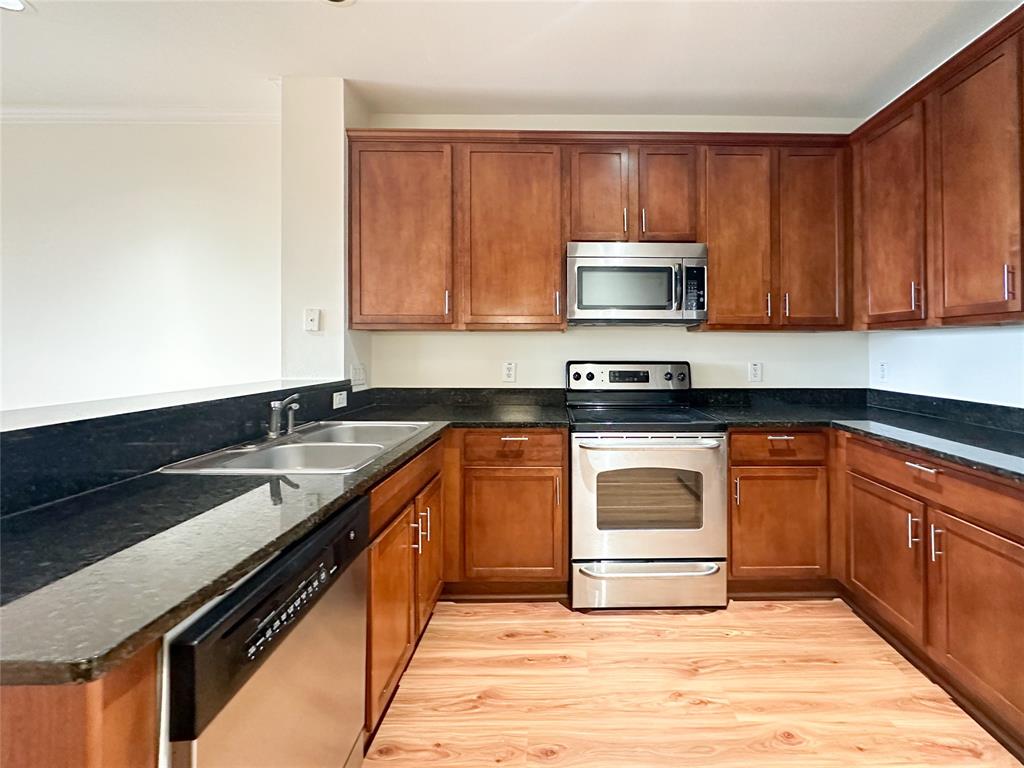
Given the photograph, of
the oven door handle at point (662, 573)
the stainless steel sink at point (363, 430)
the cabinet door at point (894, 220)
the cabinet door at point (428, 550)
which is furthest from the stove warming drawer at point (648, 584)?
the cabinet door at point (894, 220)

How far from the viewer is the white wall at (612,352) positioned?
9.82 ft

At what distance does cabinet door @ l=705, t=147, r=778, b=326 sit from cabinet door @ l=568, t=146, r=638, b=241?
45 cm

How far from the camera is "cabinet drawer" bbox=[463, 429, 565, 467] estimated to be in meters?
2.43

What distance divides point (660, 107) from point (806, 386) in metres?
1.85

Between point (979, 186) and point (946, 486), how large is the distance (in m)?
1.15

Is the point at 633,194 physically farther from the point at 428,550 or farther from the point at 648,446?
the point at 428,550

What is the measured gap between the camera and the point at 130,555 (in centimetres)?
85

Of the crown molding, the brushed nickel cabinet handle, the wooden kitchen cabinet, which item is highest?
the crown molding

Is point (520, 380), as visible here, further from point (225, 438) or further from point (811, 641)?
point (811, 641)

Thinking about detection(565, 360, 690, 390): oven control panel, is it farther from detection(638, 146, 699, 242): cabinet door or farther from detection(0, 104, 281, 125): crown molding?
detection(0, 104, 281, 125): crown molding

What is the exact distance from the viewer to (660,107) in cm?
285

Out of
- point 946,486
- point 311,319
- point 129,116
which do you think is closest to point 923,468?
point 946,486

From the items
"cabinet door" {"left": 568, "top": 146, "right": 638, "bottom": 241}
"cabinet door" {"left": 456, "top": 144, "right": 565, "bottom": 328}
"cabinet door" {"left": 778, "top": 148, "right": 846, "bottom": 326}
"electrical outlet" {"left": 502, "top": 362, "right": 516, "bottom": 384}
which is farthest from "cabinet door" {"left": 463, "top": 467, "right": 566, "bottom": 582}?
"cabinet door" {"left": 778, "top": 148, "right": 846, "bottom": 326}

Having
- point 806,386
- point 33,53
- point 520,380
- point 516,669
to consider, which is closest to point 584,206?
point 520,380
